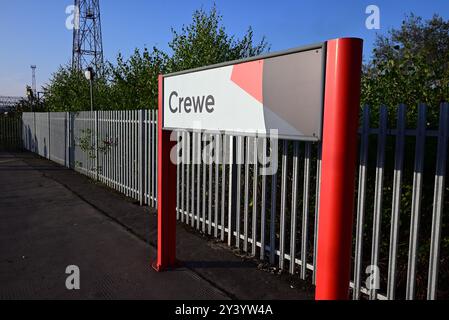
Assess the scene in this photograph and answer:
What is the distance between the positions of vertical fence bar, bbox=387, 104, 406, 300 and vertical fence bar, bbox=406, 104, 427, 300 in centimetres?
11

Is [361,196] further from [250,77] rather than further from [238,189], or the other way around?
[238,189]

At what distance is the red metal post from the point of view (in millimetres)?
3863

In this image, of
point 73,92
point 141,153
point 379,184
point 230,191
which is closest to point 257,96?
point 379,184

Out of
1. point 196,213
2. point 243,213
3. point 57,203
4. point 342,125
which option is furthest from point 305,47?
point 57,203

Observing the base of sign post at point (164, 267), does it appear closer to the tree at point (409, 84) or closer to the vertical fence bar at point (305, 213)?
the vertical fence bar at point (305, 213)

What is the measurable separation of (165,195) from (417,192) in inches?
89.8

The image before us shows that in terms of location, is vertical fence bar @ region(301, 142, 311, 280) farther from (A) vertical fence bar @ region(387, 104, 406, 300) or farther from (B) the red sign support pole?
(B) the red sign support pole

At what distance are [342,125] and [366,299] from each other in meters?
2.04

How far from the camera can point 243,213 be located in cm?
495

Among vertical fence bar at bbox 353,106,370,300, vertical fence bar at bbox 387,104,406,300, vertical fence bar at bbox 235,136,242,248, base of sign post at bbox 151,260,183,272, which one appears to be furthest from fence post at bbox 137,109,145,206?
vertical fence bar at bbox 387,104,406,300

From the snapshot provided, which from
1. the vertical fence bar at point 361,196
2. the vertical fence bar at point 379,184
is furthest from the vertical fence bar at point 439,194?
the vertical fence bar at point 361,196

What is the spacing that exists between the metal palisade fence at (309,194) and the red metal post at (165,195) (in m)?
0.97

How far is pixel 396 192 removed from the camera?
2.99 metres
